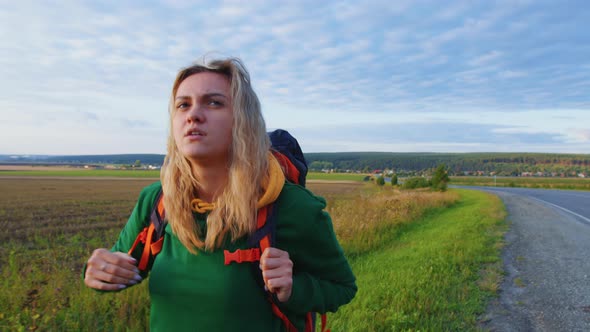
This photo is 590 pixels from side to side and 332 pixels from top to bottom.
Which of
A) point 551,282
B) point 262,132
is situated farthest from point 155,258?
point 551,282

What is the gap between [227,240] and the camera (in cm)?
141

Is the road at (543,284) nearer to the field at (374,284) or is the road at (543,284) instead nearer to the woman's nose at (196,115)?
the field at (374,284)

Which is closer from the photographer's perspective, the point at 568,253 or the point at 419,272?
the point at 419,272

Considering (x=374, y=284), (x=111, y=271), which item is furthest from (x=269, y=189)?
(x=374, y=284)

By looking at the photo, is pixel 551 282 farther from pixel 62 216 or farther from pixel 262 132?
pixel 62 216

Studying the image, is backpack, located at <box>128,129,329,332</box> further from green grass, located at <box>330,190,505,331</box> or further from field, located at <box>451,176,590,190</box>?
field, located at <box>451,176,590,190</box>

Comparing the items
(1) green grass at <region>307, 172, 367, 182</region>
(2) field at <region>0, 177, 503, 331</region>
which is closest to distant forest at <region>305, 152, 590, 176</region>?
(1) green grass at <region>307, 172, 367, 182</region>

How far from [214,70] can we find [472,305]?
4.07 meters

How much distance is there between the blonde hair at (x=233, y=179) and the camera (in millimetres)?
1377

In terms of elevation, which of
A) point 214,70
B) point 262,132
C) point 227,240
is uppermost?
point 214,70

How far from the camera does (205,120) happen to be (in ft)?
4.70

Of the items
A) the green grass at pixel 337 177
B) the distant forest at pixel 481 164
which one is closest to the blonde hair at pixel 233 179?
the green grass at pixel 337 177

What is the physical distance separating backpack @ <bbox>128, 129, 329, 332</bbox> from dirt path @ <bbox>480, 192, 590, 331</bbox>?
3133 mm

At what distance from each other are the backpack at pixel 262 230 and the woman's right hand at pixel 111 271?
0.11m
